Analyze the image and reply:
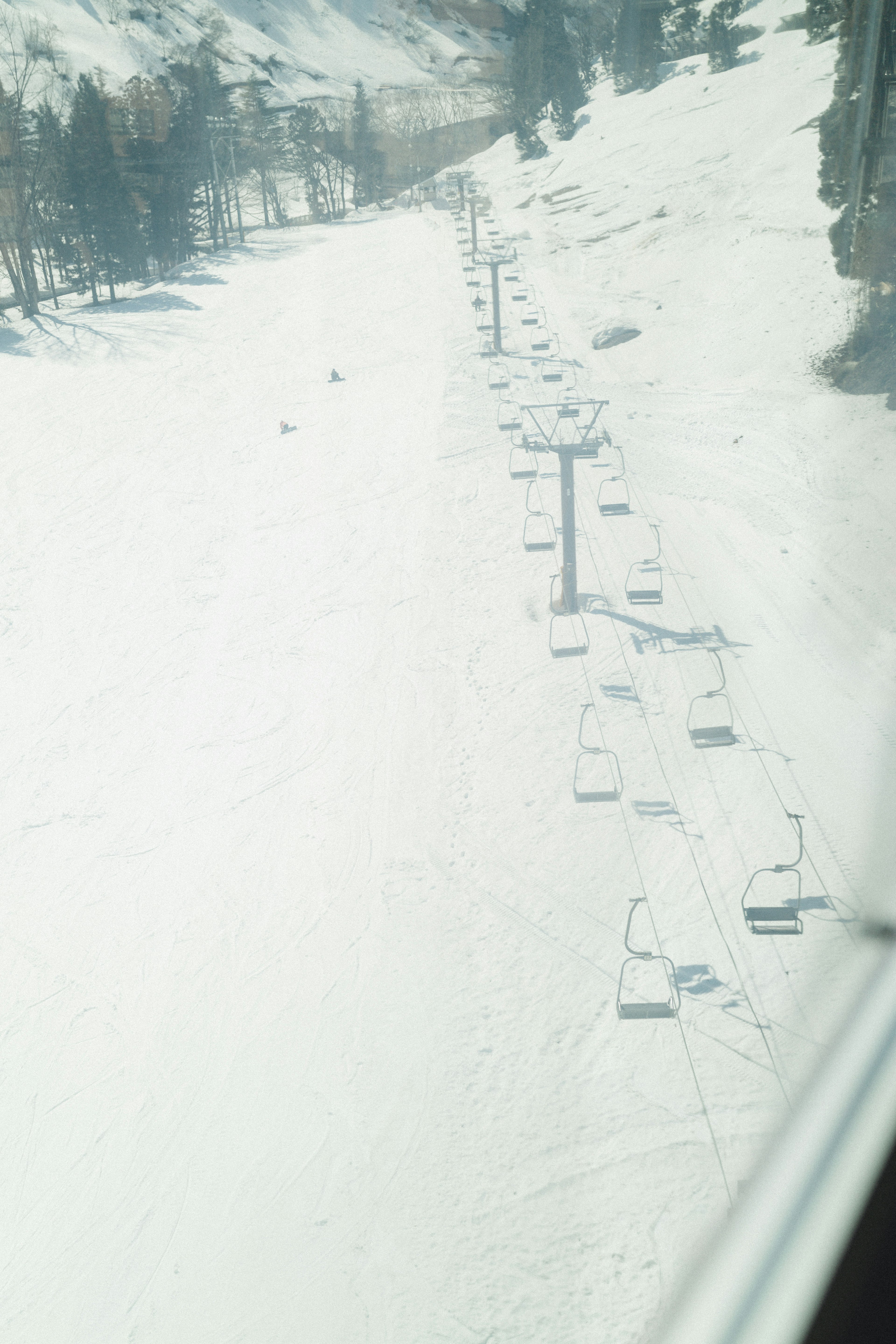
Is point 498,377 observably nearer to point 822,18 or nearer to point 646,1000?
point 822,18

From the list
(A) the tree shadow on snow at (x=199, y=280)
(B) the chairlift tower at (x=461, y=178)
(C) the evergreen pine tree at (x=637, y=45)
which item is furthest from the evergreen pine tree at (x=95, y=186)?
(C) the evergreen pine tree at (x=637, y=45)

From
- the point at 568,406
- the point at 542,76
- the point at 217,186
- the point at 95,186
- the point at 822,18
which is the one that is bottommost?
the point at 568,406


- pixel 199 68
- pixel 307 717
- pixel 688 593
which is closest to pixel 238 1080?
pixel 307 717

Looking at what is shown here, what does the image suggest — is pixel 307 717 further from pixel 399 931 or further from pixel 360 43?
pixel 360 43

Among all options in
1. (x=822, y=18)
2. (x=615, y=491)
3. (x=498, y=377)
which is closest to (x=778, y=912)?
(x=615, y=491)

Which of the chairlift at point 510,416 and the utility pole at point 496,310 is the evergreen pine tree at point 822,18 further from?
the chairlift at point 510,416

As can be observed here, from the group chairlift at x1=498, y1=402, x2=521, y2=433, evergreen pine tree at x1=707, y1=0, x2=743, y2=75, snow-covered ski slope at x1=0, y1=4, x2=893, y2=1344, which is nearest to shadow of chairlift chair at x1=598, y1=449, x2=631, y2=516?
snow-covered ski slope at x1=0, y1=4, x2=893, y2=1344
